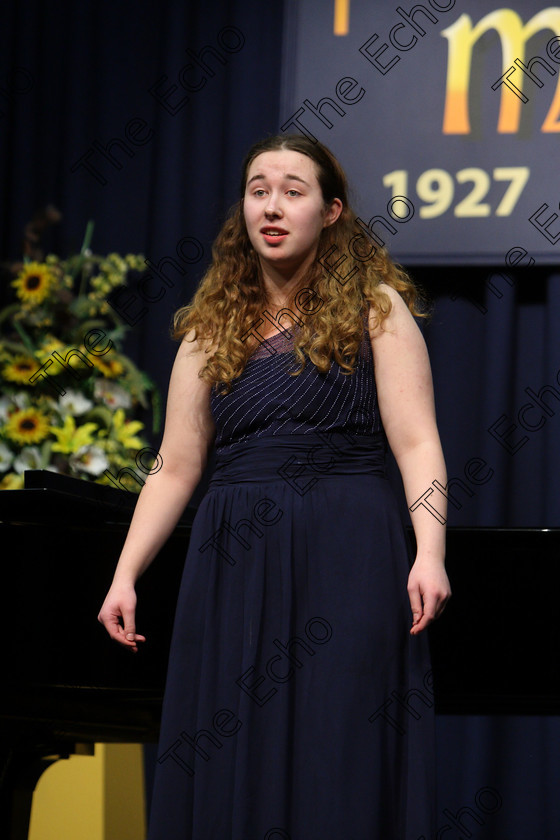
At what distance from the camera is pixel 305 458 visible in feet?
5.66

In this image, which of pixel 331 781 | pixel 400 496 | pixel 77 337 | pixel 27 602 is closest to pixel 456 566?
pixel 331 781

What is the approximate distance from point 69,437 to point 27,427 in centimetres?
11

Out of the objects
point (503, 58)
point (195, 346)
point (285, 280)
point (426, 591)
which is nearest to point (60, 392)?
point (195, 346)

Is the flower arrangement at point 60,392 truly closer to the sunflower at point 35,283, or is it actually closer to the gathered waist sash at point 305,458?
the sunflower at point 35,283

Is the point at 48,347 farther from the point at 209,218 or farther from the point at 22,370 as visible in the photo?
the point at 209,218

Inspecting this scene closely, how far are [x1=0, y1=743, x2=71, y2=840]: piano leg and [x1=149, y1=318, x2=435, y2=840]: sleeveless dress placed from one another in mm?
520

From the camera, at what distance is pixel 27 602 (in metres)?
2.07

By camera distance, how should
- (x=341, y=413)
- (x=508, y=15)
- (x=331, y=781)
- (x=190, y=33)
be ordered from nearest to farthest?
1. (x=331, y=781)
2. (x=341, y=413)
3. (x=508, y=15)
4. (x=190, y=33)

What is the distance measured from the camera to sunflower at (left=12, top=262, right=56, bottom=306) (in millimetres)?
2955

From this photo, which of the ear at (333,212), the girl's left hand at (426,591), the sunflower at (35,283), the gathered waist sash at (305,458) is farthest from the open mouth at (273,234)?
the sunflower at (35,283)

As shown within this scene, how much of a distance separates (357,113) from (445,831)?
81.4 inches

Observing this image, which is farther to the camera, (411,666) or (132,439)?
(132,439)

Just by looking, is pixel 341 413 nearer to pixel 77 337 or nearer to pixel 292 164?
pixel 292 164

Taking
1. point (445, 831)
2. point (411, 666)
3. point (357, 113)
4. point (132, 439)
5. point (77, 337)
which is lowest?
point (445, 831)
